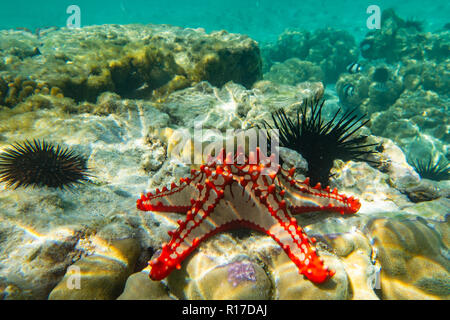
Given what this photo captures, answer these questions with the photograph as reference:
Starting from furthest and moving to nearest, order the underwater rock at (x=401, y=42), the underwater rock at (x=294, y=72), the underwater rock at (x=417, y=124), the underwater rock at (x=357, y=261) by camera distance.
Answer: the underwater rock at (x=401, y=42), the underwater rock at (x=294, y=72), the underwater rock at (x=417, y=124), the underwater rock at (x=357, y=261)

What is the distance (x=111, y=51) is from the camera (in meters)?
6.29

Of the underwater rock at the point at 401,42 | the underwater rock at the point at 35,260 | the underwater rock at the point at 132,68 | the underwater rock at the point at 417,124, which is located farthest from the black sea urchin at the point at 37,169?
the underwater rock at the point at 401,42

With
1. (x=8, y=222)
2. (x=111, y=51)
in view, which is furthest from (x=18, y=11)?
(x=8, y=222)

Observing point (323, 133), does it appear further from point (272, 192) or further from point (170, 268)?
point (170, 268)

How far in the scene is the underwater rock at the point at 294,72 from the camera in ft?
47.6

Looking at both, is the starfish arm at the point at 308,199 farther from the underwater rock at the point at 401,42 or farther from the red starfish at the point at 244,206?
the underwater rock at the point at 401,42

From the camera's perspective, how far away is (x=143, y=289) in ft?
6.03

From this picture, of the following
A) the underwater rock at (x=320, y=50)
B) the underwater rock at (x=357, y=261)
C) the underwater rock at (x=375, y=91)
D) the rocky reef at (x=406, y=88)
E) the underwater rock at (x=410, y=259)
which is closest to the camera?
the underwater rock at (x=357, y=261)

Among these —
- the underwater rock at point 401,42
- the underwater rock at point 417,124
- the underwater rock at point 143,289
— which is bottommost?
the underwater rock at point 143,289

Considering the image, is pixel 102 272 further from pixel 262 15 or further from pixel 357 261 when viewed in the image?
pixel 262 15

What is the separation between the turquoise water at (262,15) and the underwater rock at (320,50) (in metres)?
21.2

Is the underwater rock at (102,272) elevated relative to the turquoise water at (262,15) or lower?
lower

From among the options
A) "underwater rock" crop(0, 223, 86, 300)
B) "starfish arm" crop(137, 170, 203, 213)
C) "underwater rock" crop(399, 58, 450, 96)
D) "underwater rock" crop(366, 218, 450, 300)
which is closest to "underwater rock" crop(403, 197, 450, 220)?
"underwater rock" crop(366, 218, 450, 300)

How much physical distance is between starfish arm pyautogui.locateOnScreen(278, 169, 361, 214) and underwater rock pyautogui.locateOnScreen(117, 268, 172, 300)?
1388mm
